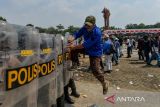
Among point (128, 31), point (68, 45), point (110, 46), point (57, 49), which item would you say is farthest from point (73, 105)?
point (128, 31)

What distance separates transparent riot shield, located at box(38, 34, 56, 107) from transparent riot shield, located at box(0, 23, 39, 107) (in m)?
0.63

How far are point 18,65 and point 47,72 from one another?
190cm

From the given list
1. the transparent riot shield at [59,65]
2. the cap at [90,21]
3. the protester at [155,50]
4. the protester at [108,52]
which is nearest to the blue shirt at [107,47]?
the protester at [108,52]

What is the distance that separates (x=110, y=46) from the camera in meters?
18.3

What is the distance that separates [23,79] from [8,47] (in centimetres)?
49

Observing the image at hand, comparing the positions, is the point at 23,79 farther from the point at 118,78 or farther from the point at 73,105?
the point at 118,78

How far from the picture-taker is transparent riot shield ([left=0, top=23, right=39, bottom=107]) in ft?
13.5

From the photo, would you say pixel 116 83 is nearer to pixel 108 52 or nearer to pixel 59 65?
pixel 108 52

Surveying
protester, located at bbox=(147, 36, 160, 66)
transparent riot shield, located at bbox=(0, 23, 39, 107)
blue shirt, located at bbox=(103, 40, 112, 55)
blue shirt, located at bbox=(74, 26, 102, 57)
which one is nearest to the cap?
blue shirt, located at bbox=(74, 26, 102, 57)

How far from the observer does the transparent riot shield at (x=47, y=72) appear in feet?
19.4

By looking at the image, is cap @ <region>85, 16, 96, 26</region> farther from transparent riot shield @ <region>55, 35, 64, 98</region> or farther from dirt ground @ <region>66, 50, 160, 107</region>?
dirt ground @ <region>66, 50, 160, 107</region>

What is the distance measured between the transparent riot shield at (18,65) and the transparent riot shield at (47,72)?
2.07 ft

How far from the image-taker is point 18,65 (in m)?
4.39

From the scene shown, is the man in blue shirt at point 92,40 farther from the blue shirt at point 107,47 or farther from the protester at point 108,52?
the blue shirt at point 107,47
